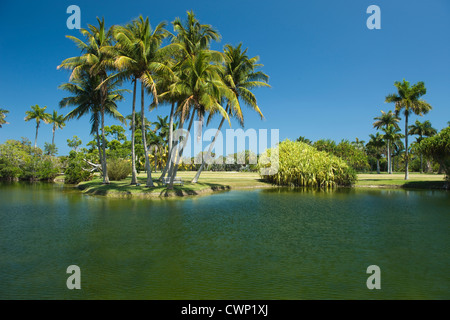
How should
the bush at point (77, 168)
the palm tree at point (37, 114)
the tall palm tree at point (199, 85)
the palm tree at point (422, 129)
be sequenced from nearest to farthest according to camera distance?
1. the tall palm tree at point (199, 85)
2. the bush at point (77, 168)
3. the palm tree at point (37, 114)
4. the palm tree at point (422, 129)

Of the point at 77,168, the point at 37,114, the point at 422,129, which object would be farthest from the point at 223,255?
the point at 422,129

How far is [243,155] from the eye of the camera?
338ft

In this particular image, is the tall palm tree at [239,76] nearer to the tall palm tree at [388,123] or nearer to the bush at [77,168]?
the bush at [77,168]

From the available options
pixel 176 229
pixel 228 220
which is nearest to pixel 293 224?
pixel 228 220

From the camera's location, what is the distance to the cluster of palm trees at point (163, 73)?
80.6 ft

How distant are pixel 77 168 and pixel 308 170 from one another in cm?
3225

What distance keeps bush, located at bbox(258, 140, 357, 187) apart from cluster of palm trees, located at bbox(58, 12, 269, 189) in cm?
1068

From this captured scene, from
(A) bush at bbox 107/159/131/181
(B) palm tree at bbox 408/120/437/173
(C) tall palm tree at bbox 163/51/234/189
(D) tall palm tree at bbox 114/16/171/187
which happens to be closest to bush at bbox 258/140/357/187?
(C) tall palm tree at bbox 163/51/234/189

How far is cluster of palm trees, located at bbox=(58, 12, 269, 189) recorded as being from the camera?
80.6 feet

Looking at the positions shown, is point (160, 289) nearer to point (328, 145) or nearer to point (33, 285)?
point (33, 285)

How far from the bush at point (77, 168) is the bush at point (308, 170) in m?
26.9

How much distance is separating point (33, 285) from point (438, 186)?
4049 centimetres

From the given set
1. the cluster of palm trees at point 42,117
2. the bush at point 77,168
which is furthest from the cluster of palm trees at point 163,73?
the cluster of palm trees at point 42,117
